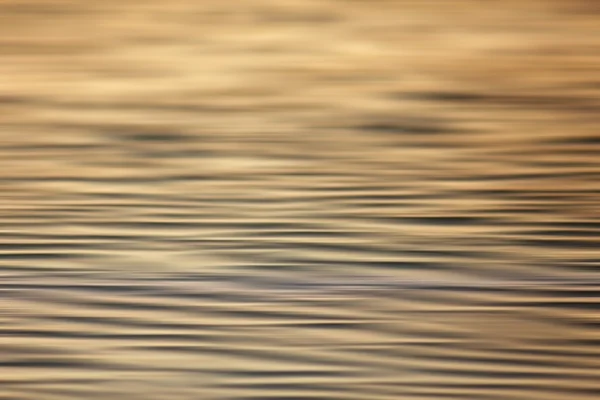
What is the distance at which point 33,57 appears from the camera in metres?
0.91

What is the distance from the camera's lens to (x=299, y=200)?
0.79 m

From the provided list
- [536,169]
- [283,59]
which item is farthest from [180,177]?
[536,169]

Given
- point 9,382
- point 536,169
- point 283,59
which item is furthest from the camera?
point 283,59

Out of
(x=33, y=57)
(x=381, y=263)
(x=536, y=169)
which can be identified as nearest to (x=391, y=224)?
(x=381, y=263)

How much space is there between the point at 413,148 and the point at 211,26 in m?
0.29

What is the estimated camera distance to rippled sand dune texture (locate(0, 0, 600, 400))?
0.71 metres

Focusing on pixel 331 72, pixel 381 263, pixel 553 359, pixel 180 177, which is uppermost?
pixel 331 72

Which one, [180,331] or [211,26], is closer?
[180,331]

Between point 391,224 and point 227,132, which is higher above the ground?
point 227,132

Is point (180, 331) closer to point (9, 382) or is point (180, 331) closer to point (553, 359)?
point (9, 382)

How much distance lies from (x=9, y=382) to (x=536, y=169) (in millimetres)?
541

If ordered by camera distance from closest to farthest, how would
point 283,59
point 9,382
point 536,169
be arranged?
point 9,382, point 536,169, point 283,59

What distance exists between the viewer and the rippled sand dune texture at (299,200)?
706mm

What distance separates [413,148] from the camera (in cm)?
82
